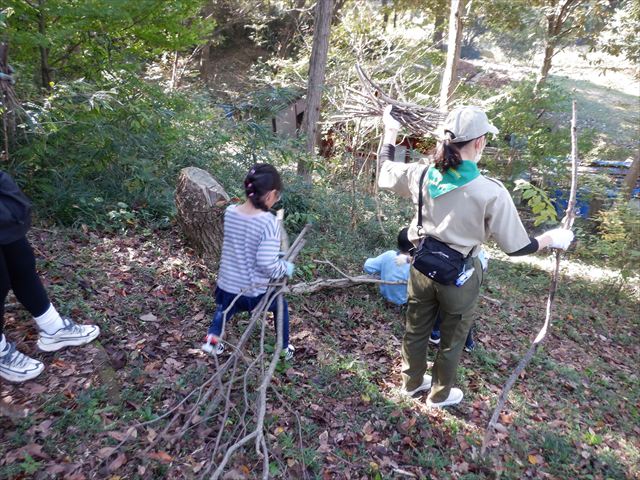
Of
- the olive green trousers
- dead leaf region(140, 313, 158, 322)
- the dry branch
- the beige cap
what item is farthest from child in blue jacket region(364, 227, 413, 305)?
dead leaf region(140, 313, 158, 322)

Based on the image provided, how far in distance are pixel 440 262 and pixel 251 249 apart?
1276 millimetres

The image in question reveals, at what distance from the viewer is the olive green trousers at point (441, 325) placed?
298 cm

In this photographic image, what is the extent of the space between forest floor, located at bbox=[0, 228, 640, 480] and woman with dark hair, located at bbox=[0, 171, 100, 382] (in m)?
0.11

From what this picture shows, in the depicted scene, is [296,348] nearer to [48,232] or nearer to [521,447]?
[521,447]

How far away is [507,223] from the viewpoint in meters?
2.67

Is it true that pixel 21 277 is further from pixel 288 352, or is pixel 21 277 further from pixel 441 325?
pixel 441 325

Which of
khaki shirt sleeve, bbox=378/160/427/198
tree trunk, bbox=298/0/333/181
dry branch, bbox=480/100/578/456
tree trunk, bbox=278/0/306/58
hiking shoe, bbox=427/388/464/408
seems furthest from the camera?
tree trunk, bbox=278/0/306/58

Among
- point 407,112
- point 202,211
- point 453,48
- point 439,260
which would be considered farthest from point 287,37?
point 439,260

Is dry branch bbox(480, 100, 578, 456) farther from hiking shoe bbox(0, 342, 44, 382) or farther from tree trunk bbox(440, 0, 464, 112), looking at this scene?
tree trunk bbox(440, 0, 464, 112)

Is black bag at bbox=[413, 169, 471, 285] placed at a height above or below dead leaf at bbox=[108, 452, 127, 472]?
above

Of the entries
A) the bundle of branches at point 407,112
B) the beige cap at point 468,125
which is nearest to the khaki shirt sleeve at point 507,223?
the beige cap at point 468,125

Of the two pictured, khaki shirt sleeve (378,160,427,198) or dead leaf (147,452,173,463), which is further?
khaki shirt sleeve (378,160,427,198)

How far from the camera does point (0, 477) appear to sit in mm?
2266

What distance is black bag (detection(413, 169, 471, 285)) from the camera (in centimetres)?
282
